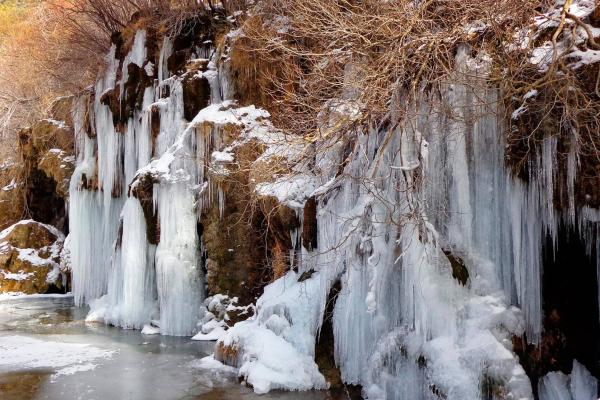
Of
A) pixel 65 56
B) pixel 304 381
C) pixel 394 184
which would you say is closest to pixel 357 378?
pixel 304 381

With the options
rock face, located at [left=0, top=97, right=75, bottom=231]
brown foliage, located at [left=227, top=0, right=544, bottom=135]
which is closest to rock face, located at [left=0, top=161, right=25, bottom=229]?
rock face, located at [left=0, top=97, right=75, bottom=231]

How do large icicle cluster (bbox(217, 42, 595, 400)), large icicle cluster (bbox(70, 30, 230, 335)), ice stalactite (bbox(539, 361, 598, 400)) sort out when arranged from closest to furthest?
ice stalactite (bbox(539, 361, 598, 400)) < large icicle cluster (bbox(217, 42, 595, 400)) < large icicle cluster (bbox(70, 30, 230, 335))

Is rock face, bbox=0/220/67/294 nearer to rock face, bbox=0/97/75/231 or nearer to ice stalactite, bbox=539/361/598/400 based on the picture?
rock face, bbox=0/97/75/231

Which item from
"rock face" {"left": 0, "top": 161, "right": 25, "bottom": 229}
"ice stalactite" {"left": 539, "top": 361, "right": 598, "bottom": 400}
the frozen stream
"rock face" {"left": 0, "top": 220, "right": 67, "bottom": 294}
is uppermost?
"rock face" {"left": 0, "top": 161, "right": 25, "bottom": 229}

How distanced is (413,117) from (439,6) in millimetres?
1660

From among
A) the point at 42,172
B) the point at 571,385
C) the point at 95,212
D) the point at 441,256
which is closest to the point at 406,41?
the point at 441,256

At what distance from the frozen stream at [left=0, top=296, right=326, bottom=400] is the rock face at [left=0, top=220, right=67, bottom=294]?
5464 mm

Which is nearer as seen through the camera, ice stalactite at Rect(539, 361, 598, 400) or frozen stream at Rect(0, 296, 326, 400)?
ice stalactite at Rect(539, 361, 598, 400)

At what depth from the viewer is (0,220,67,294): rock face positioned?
58.7ft

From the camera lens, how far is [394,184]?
7.37 meters

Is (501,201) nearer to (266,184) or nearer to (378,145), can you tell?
(378,145)

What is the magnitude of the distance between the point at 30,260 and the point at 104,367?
11.1 meters

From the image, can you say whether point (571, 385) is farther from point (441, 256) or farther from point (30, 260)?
point (30, 260)

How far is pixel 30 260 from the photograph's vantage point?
1834 centimetres
